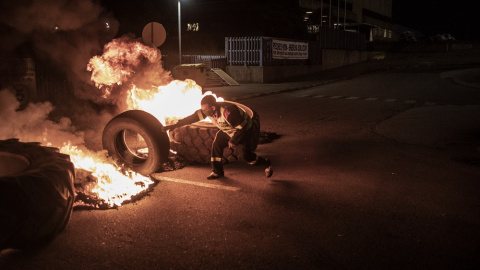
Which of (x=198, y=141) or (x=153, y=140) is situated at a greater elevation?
(x=153, y=140)

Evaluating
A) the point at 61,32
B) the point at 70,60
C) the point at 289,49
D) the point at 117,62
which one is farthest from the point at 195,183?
the point at 289,49

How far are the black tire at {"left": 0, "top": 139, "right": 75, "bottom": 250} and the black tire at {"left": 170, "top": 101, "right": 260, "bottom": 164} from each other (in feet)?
8.89

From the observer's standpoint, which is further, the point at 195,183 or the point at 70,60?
the point at 70,60

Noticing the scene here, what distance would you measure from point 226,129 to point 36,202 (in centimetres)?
306

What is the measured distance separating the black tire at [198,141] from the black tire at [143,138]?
2.61 feet

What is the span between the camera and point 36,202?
158 inches

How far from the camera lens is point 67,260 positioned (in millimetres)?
3895

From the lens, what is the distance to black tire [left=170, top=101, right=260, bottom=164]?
23.7ft

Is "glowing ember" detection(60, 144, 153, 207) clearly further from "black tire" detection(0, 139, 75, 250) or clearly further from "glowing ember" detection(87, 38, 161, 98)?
"glowing ember" detection(87, 38, 161, 98)

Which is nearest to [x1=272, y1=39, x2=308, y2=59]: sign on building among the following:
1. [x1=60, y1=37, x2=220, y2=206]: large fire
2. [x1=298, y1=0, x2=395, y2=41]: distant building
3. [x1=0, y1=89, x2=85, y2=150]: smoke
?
[x1=298, y1=0, x2=395, y2=41]: distant building

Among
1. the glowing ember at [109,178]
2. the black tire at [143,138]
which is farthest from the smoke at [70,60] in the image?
the glowing ember at [109,178]

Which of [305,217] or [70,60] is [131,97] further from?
[70,60]

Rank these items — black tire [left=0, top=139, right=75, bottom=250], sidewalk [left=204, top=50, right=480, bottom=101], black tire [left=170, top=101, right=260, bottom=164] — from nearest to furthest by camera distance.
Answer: black tire [left=0, top=139, right=75, bottom=250]
black tire [left=170, top=101, right=260, bottom=164]
sidewalk [left=204, top=50, right=480, bottom=101]

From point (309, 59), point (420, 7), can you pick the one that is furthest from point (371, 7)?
point (309, 59)
